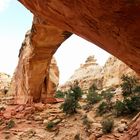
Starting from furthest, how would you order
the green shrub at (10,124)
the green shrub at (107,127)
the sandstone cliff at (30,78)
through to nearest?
the sandstone cliff at (30,78) → the green shrub at (10,124) → the green shrub at (107,127)

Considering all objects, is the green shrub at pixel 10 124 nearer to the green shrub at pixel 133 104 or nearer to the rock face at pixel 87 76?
the green shrub at pixel 133 104

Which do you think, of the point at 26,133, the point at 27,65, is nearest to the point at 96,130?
the point at 26,133

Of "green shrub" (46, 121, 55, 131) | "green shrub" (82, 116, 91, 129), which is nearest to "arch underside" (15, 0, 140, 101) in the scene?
Result: "green shrub" (82, 116, 91, 129)

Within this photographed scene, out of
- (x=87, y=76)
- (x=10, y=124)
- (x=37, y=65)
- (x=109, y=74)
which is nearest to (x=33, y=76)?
(x=37, y=65)

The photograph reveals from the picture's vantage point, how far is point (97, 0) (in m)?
6.40

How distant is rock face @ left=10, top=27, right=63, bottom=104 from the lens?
23266 mm

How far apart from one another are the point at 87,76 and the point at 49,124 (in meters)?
36.4

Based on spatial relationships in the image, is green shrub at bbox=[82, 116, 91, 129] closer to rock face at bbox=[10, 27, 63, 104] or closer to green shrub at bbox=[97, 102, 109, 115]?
green shrub at bbox=[97, 102, 109, 115]

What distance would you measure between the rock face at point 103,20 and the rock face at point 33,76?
14046 millimetres

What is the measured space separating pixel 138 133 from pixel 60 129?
27.0ft

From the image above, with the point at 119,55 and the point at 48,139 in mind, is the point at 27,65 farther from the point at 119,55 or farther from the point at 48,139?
the point at 119,55

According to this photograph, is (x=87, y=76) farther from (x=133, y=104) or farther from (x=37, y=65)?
(x=133, y=104)

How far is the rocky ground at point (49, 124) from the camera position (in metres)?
17.6

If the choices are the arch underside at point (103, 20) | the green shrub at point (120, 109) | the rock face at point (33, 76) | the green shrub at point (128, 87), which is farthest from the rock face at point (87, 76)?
the arch underside at point (103, 20)
